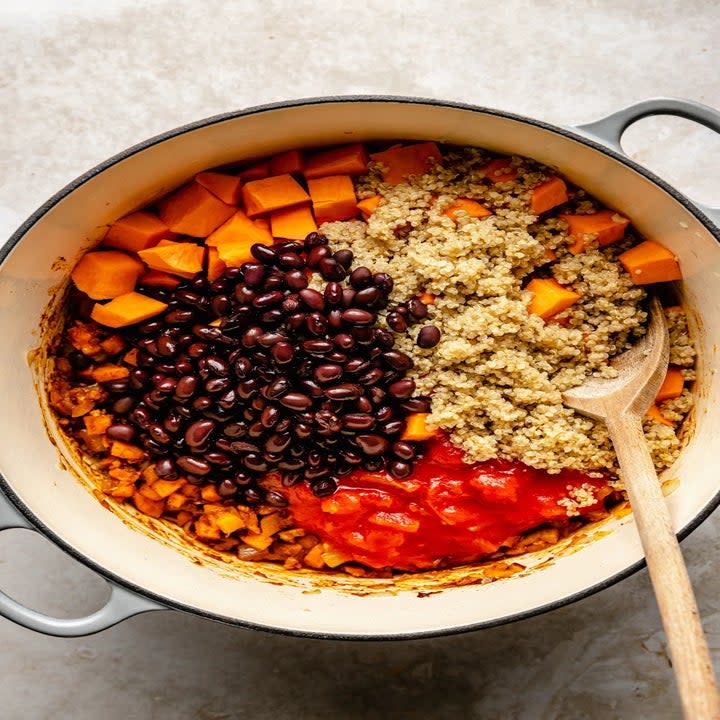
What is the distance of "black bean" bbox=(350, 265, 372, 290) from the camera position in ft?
5.18

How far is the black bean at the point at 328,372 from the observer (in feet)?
5.19

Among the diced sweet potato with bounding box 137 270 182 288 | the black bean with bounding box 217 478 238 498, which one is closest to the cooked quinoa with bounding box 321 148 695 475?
the diced sweet potato with bounding box 137 270 182 288

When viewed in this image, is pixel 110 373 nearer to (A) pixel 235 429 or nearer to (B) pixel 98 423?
(B) pixel 98 423

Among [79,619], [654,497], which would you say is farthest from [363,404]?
[79,619]

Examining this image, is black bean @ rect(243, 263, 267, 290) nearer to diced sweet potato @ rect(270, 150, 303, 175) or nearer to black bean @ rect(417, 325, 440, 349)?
diced sweet potato @ rect(270, 150, 303, 175)

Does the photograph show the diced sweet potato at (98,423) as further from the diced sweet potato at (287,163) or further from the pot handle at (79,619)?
the diced sweet potato at (287,163)

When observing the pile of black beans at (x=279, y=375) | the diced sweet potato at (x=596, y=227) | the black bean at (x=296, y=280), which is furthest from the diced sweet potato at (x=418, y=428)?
the diced sweet potato at (x=596, y=227)

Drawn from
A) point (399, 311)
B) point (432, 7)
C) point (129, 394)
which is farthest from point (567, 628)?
point (432, 7)

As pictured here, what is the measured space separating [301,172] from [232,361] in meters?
0.41

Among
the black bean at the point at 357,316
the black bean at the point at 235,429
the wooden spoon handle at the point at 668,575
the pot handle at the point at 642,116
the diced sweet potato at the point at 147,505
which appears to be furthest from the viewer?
the diced sweet potato at the point at 147,505

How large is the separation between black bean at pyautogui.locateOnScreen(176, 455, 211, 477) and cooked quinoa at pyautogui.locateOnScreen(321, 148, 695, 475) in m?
0.46

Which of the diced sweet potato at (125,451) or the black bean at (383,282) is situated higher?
the black bean at (383,282)

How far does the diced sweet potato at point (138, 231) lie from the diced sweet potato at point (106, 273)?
0.03m

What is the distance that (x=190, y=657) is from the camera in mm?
1903
